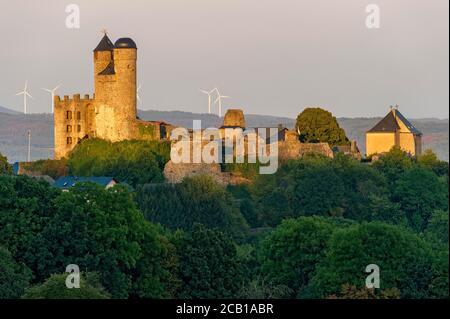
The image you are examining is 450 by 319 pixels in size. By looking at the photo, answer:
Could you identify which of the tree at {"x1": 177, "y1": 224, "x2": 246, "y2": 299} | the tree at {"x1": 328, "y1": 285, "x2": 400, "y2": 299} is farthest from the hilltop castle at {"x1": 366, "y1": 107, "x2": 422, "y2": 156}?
the tree at {"x1": 328, "y1": 285, "x2": 400, "y2": 299}

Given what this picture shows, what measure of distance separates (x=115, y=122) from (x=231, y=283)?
41802mm

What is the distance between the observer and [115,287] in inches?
2302

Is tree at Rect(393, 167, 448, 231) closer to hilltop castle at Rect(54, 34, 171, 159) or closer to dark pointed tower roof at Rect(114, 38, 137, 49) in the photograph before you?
hilltop castle at Rect(54, 34, 171, 159)

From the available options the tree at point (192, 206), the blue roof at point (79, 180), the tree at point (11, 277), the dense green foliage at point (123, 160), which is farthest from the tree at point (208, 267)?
the dense green foliage at point (123, 160)

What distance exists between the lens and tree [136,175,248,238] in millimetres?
86125

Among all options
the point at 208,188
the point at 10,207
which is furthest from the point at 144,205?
the point at 10,207

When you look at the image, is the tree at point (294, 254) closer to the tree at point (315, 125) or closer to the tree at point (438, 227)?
the tree at point (438, 227)

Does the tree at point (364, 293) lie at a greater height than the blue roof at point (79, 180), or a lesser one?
lesser

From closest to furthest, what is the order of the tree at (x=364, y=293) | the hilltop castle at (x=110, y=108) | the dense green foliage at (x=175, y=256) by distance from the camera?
the tree at (x=364, y=293)
the dense green foliage at (x=175, y=256)
the hilltop castle at (x=110, y=108)

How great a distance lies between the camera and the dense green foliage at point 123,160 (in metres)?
96.4

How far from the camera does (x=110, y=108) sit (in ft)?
342

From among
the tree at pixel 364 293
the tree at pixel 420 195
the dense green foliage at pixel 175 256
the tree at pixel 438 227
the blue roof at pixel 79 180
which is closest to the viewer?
the tree at pixel 364 293

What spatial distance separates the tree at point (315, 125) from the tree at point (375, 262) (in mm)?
43792

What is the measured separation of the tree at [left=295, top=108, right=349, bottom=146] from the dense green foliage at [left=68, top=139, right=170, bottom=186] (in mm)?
10377
